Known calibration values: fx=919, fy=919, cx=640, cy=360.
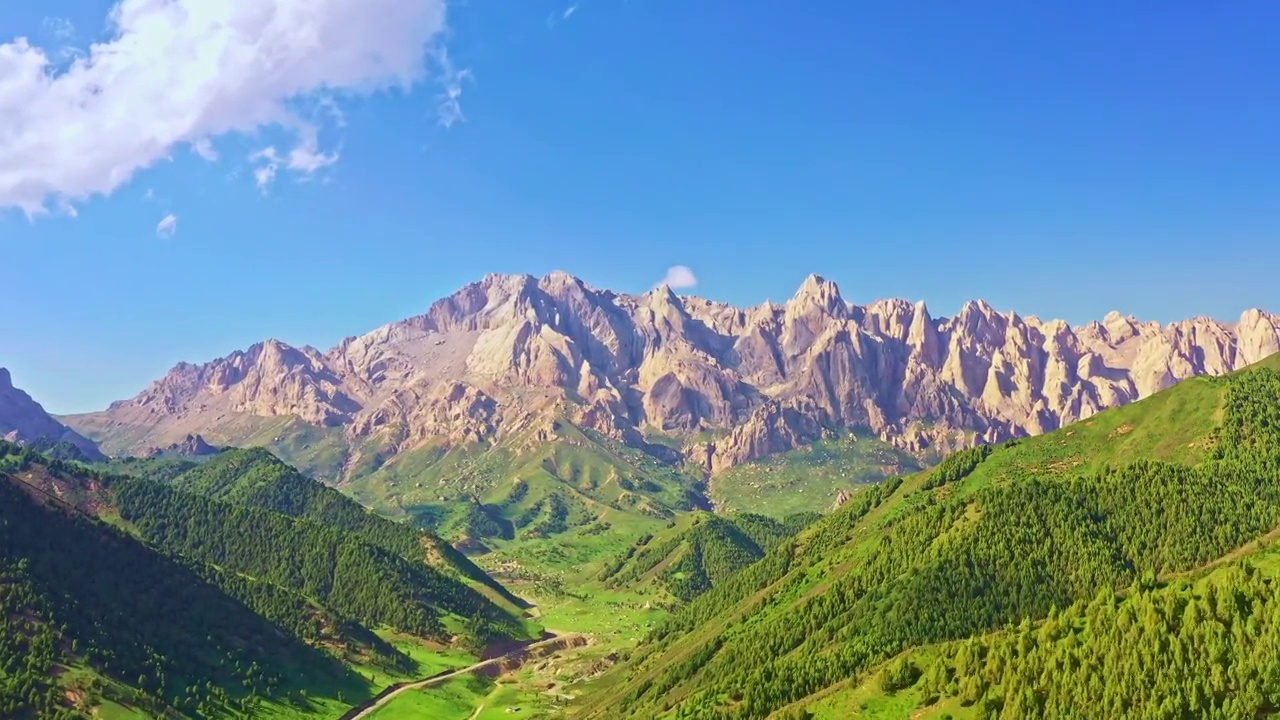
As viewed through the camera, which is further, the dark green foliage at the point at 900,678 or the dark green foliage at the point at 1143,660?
the dark green foliage at the point at 900,678

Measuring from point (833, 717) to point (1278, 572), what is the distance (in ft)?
314

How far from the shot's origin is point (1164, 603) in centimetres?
18225

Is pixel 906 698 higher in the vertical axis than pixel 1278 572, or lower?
lower

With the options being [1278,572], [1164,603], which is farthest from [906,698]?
[1278,572]

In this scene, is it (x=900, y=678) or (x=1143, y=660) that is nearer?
(x=1143, y=660)

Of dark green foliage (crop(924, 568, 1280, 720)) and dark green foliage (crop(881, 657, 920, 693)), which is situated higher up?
dark green foliage (crop(924, 568, 1280, 720))

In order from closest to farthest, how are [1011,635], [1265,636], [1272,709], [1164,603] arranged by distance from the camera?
[1272,709] → [1265,636] → [1164,603] → [1011,635]

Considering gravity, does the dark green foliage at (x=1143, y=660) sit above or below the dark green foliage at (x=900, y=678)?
above

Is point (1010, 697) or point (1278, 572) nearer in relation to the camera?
point (1010, 697)

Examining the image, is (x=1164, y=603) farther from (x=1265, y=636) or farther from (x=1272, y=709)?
(x=1272, y=709)

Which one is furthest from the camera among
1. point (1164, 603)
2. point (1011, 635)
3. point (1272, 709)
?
point (1011, 635)

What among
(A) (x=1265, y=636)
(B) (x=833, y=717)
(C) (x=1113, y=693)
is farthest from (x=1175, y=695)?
(B) (x=833, y=717)

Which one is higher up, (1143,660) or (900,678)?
(1143,660)

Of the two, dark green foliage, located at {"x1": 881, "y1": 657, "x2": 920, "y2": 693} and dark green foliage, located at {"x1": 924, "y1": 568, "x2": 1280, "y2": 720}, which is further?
dark green foliage, located at {"x1": 881, "y1": 657, "x2": 920, "y2": 693}
